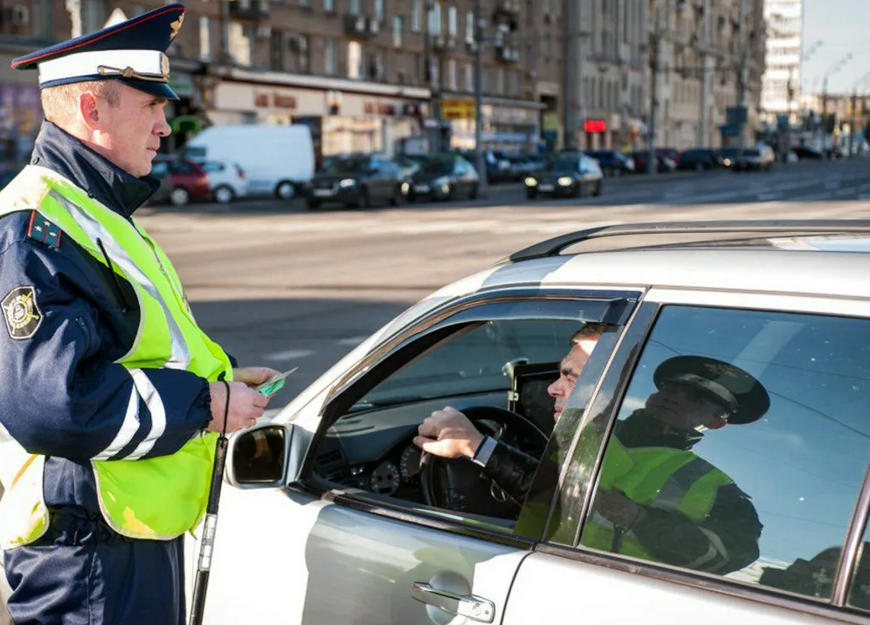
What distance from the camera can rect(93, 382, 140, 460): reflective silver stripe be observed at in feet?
7.27

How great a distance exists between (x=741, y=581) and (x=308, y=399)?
1.24 metres

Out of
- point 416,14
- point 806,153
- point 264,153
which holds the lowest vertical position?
point 806,153

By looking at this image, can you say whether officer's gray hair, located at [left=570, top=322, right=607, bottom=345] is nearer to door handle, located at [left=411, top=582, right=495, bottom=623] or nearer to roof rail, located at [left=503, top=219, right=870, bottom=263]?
roof rail, located at [left=503, top=219, right=870, bottom=263]

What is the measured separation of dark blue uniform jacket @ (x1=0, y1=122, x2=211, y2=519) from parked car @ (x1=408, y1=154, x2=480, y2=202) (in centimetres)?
3482

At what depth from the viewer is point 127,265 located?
236 centimetres

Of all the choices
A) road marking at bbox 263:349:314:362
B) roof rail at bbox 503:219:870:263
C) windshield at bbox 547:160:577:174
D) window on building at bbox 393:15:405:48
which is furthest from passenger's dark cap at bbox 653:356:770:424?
window on building at bbox 393:15:405:48

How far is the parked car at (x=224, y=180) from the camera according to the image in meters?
37.2

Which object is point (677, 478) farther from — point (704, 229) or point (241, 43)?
point (241, 43)

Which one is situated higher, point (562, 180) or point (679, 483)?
point (679, 483)

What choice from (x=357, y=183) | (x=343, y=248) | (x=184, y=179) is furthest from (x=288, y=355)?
(x=184, y=179)

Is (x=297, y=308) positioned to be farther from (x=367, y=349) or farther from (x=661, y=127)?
(x=661, y=127)

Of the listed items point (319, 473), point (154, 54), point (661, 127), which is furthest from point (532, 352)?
→ point (661, 127)

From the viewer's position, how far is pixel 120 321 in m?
2.31

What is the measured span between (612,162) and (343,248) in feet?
153
